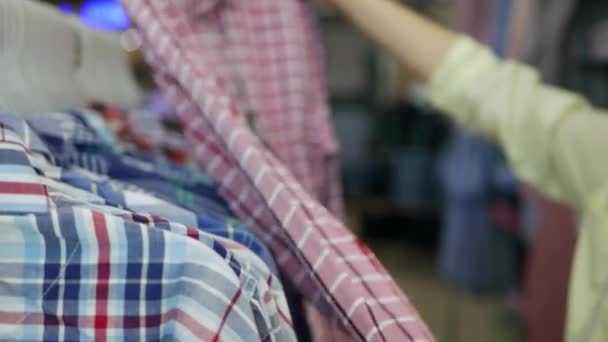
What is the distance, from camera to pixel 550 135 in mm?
644

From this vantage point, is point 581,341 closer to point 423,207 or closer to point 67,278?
point 67,278

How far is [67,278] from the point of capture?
1.00 feet

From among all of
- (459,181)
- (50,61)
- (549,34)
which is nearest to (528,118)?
(50,61)

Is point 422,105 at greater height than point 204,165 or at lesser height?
lesser

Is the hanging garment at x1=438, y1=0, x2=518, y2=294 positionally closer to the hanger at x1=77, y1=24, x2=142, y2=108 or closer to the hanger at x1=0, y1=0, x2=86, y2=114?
the hanger at x1=77, y1=24, x2=142, y2=108

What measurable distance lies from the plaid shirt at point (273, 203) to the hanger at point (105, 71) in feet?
0.70

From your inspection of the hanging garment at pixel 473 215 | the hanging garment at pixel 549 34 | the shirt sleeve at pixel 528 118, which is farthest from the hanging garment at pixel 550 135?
the hanging garment at pixel 473 215

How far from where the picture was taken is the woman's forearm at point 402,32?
627 millimetres

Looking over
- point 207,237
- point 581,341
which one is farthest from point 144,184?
point 581,341

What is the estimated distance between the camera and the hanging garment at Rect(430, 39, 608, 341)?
570 millimetres

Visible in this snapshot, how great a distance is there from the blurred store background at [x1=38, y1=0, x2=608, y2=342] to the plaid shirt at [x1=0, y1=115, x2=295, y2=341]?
417 millimetres

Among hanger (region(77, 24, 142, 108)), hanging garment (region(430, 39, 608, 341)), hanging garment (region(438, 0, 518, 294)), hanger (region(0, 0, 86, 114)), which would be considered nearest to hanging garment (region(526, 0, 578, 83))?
hanging garment (region(438, 0, 518, 294))

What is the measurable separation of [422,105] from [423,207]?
420 millimetres

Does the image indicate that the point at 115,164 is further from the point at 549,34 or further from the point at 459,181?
the point at 459,181
